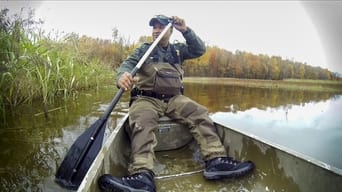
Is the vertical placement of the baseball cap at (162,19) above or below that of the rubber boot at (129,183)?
above

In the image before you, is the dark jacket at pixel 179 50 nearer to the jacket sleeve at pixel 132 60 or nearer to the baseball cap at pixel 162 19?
the jacket sleeve at pixel 132 60

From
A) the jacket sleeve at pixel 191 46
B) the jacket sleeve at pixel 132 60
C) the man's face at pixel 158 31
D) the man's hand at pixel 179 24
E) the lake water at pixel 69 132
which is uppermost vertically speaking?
the man's hand at pixel 179 24

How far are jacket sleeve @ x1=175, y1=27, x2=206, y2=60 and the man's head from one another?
0.30 ft

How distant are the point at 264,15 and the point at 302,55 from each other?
9.0 inches

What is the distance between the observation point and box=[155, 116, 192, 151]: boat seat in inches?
51.7

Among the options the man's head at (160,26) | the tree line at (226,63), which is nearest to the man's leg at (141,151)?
the man's head at (160,26)

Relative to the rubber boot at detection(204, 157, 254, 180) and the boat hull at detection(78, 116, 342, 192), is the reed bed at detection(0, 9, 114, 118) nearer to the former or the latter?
the boat hull at detection(78, 116, 342, 192)

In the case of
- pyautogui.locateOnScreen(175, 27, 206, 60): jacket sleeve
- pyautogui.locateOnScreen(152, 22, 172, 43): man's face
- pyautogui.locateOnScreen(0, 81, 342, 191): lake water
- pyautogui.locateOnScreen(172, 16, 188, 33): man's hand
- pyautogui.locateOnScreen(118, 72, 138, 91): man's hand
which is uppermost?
pyautogui.locateOnScreen(172, 16, 188, 33): man's hand

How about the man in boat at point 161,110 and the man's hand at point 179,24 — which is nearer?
the man in boat at point 161,110

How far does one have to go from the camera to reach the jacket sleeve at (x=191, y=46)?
57.3 inches

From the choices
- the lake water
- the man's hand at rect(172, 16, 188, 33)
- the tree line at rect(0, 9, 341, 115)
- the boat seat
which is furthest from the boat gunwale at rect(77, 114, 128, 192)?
the man's hand at rect(172, 16, 188, 33)

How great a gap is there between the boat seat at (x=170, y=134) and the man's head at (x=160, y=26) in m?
0.39

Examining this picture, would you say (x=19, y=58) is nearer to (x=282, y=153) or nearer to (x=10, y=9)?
(x=10, y=9)

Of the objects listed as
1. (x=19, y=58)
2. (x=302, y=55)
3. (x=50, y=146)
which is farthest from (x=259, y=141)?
(x=19, y=58)
